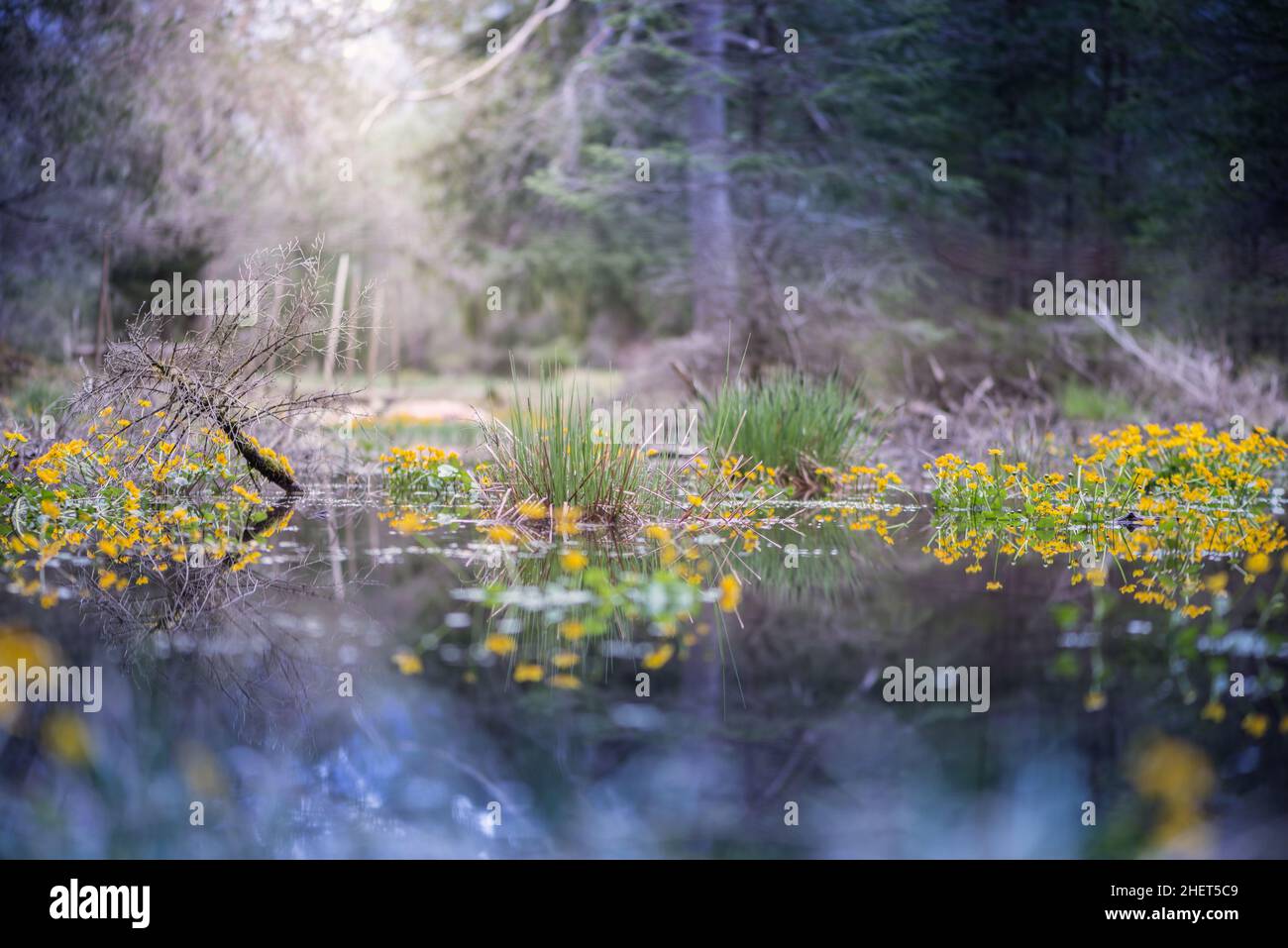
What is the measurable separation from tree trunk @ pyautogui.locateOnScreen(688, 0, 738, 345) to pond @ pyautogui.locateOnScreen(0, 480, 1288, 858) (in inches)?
256

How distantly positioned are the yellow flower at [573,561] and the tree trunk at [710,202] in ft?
20.3

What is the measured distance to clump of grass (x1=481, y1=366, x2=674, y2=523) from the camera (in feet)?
17.6

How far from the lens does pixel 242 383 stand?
609 centimetres

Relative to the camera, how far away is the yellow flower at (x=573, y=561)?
4.35 m

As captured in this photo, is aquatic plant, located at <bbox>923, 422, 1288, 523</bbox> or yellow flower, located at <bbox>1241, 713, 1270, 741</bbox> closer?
yellow flower, located at <bbox>1241, 713, 1270, 741</bbox>

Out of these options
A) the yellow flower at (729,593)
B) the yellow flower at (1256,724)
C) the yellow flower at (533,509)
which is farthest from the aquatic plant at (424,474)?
the yellow flower at (1256,724)

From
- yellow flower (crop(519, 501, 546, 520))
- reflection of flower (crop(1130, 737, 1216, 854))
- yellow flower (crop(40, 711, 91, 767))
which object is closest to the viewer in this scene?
reflection of flower (crop(1130, 737, 1216, 854))

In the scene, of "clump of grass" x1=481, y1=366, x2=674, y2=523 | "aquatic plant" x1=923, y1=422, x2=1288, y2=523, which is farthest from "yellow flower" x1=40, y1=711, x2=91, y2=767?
"aquatic plant" x1=923, y1=422, x2=1288, y2=523

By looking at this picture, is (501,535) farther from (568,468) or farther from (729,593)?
(729,593)

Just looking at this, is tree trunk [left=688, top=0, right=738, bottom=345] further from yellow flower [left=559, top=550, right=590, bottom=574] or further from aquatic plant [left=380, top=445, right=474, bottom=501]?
yellow flower [left=559, top=550, right=590, bottom=574]

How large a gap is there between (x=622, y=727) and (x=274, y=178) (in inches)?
446

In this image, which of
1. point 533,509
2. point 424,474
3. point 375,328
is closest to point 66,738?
point 533,509

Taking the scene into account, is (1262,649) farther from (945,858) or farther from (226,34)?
(226,34)

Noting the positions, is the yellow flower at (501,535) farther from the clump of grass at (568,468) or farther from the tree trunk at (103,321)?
the tree trunk at (103,321)
